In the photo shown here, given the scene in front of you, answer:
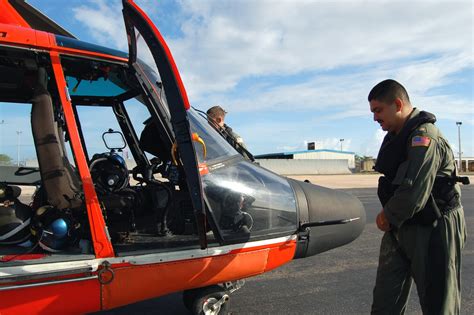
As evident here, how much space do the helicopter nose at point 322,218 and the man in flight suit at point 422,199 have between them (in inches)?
21.3

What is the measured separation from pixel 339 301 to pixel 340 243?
2.48 ft

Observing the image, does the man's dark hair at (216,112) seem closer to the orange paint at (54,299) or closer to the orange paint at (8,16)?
the orange paint at (8,16)

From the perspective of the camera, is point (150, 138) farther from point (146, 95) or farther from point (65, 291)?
point (65, 291)

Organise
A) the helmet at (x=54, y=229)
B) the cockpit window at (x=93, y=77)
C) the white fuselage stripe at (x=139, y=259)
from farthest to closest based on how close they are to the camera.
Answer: the cockpit window at (x=93, y=77)
the helmet at (x=54, y=229)
the white fuselage stripe at (x=139, y=259)

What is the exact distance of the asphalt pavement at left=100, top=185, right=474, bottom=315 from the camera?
351 centimetres

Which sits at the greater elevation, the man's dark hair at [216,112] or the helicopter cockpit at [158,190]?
the man's dark hair at [216,112]

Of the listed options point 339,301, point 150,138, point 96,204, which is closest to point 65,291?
point 96,204

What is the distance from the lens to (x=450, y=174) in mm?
2516

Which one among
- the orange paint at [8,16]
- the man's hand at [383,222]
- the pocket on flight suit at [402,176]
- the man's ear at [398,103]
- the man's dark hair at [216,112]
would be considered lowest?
the man's hand at [383,222]

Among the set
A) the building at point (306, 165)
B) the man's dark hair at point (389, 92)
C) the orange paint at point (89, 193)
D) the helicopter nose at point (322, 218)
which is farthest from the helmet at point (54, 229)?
the building at point (306, 165)

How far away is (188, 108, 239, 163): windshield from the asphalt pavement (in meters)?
1.49

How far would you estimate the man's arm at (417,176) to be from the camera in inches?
92.4

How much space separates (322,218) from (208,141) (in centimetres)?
111

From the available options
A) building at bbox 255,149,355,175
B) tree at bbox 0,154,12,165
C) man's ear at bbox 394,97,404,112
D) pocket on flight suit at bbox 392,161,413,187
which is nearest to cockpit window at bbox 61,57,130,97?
tree at bbox 0,154,12,165
